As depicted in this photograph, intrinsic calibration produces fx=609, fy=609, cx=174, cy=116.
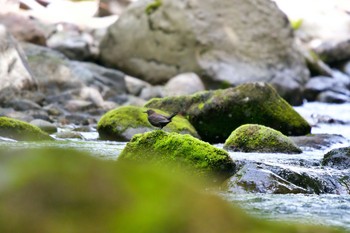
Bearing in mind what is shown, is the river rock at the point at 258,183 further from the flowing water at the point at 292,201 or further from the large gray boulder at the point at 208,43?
the large gray boulder at the point at 208,43

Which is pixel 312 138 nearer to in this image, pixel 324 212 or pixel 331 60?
pixel 324 212

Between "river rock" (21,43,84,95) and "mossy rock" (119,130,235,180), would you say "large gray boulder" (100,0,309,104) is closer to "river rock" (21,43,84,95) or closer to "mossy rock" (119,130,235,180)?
"river rock" (21,43,84,95)

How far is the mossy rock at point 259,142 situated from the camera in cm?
915

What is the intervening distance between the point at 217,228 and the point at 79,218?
1.56ft

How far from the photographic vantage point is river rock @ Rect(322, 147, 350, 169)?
775 cm

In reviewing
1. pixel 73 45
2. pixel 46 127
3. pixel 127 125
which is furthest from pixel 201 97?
pixel 73 45

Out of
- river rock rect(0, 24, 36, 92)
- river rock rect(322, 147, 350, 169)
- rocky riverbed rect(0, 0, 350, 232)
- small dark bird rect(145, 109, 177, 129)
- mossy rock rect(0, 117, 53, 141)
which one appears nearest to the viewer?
rocky riverbed rect(0, 0, 350, 232)

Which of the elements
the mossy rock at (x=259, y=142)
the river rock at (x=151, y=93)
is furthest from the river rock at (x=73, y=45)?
the mossy rock at (x=259, y=142)

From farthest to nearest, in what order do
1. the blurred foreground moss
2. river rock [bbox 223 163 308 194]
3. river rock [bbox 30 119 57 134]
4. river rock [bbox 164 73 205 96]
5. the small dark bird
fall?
river rock [bbox 164 73 205 96] → river rock [bbox 30 119 57 134] → the small dark bird → river rock [bbox 223 163 308 194] → the blurred foreground moss

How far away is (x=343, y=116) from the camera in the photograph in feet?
54.2

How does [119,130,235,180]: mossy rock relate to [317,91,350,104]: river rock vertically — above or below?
above

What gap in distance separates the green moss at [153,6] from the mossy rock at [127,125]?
10157 millimetres

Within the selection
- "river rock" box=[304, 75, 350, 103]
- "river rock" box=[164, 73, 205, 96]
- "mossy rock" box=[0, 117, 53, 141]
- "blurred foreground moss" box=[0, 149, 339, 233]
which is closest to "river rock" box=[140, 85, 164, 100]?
"river rock" box=[164, 73, 205, 96]

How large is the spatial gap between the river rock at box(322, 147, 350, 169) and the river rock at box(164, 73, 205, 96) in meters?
10.3
